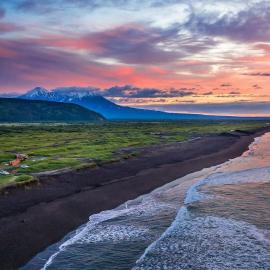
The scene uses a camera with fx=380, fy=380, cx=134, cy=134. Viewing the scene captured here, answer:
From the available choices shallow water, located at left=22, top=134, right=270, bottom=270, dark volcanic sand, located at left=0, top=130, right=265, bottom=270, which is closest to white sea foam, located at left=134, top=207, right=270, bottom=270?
shallow water, located at left=22, top=134, right=270, bottom=270

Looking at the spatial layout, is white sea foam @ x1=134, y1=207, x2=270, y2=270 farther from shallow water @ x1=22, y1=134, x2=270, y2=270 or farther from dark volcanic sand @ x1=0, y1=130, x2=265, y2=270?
dark volcanic sand @ x1=0, y1=130, x2=265, y2=270

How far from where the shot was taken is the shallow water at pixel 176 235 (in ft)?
65.8

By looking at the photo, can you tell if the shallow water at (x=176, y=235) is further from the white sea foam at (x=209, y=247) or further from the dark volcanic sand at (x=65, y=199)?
the dark volcanic sand at (x=65, y=199)

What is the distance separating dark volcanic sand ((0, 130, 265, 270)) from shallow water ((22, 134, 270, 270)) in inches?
Result: 47.9

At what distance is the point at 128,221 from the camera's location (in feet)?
90.2

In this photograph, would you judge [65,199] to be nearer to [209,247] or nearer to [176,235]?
[176,235]

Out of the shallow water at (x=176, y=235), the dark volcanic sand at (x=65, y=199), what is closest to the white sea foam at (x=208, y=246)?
the shallow water at (x=176, y=235)

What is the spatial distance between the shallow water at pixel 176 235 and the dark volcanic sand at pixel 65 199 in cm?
122

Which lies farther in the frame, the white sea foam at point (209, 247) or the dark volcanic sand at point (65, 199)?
the dark volcanic sand at point (65, 199)

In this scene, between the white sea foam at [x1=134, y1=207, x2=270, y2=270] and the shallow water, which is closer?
the white sea foam at [x1=134, y1=207, x2=270, y2=270]

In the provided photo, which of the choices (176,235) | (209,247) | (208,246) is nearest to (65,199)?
(176,235)

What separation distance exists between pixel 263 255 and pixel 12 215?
16.9 metres

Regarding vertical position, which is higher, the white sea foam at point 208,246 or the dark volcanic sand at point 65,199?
the dark volcanic sand at point 65,199

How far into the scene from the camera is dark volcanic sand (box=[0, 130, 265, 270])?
22656mm
